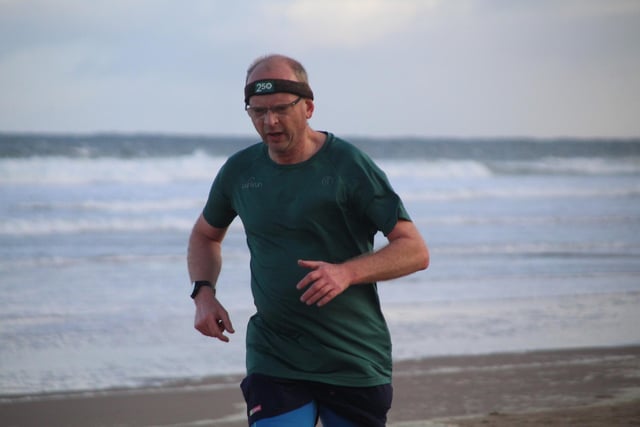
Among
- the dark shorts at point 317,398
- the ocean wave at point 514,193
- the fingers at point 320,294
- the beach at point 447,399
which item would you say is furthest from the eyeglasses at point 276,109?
the ocean wave at point 514,193

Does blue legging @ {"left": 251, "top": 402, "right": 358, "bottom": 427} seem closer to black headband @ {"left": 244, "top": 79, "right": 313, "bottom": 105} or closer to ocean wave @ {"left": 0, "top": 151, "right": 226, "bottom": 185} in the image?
black headband @ {"left": 244, "top": 79, "right": 313, "bottom": 105}

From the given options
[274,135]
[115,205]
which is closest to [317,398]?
[274,135]

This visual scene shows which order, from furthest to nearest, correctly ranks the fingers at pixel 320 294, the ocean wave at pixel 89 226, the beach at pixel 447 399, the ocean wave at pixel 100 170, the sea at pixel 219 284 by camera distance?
1. the ocean wave at pixel 100 170
2. the ocean wave at pixel 89 226
3. the sea at pixel 219 284
4. the beach at pixel 447 399
5. the fingers at pixel 320 294

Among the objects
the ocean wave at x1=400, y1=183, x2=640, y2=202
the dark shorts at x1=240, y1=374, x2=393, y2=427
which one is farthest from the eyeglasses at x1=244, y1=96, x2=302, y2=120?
the ocean wave at x1=400, y1=183, x2=640, y2=202

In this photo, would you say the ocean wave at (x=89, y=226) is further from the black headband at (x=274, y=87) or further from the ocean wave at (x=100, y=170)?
the black headband at (x=274, y=87)

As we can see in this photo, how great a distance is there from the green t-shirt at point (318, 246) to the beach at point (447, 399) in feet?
9.67

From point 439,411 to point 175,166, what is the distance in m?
28.2

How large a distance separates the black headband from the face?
0.04ft

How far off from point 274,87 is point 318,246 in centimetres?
51

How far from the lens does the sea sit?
8.36 meters

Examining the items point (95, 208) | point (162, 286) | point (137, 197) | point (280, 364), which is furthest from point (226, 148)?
point (280, 364)

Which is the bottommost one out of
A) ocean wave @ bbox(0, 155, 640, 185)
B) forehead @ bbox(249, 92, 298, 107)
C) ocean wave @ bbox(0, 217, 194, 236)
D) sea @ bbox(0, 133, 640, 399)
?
sea @ bbox(0, 133, 640, 399)

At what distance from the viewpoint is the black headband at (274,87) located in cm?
346

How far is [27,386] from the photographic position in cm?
732
